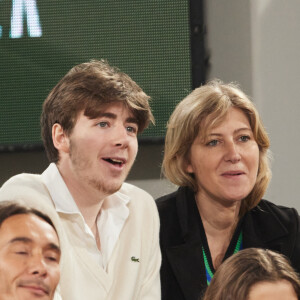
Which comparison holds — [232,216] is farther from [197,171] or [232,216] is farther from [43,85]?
[43,85]

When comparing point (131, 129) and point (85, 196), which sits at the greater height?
point (131, 129)

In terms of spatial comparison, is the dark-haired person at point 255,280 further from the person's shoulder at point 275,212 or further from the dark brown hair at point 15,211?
the person's shoulder at point 275,212

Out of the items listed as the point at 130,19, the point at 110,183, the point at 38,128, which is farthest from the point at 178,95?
the point at 110,183

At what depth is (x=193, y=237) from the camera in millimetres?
2506

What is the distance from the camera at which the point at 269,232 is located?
251 cm

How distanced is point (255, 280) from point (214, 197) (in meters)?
0.69

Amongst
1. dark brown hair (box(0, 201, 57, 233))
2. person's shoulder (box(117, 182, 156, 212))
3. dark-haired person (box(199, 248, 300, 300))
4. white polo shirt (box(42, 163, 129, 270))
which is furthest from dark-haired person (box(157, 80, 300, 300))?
dark brown hair (box(0, 201, 57, 233))

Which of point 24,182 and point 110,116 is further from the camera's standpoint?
point 110,116

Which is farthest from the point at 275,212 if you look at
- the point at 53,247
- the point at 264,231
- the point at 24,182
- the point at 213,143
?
the point at 53,247

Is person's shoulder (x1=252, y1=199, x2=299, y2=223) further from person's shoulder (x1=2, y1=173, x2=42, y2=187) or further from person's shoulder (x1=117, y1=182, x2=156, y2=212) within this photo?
person's shoulder (x1=2, y1=173, x2=42, y2=187)

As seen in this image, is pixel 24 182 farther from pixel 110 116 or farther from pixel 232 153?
pixel 232 153

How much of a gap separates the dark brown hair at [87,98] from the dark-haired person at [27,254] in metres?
0.53

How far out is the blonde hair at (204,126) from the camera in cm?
248

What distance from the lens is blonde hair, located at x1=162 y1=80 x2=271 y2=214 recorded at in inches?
97.5
